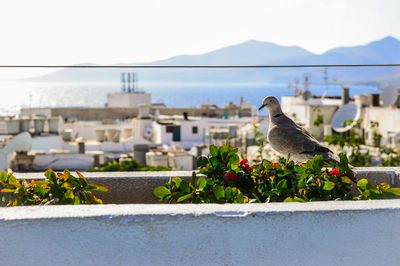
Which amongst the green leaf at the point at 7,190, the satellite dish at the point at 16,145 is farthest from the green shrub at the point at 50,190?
the satellite dish at the point at 16,145

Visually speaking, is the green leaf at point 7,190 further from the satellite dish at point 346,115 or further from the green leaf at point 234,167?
the satellite dish at point 346,115

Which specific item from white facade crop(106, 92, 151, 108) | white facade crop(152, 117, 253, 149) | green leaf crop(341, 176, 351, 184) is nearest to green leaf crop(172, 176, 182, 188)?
green leaf crop(341, 176, 351, 184)

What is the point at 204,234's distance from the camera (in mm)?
2215

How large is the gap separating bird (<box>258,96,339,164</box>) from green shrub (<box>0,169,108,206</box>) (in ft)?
5.28

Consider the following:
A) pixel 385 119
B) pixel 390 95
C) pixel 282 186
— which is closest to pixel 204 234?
pixel 282 186

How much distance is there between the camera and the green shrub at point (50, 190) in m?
2.68

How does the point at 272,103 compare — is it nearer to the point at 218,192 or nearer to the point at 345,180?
the point at 345,180

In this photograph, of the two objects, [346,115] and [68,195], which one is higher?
[68,195]

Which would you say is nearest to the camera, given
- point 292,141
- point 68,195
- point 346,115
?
point 68,195

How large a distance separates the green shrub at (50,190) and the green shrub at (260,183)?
37 cm

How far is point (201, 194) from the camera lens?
2746 mm

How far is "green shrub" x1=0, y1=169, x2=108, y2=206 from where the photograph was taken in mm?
2676

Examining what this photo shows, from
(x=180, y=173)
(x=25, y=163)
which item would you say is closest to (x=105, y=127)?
(x=25, y=163)

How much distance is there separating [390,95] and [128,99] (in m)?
28.7
